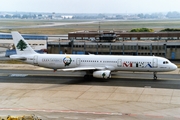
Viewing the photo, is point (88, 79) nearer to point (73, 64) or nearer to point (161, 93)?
point (73, 64)

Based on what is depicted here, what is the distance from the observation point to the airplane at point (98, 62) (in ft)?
174

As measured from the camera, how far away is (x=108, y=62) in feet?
179

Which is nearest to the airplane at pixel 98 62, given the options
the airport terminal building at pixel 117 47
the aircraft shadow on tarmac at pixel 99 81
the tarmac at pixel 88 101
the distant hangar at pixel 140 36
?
the aircraft shadow on tarmac at pixel 99 81

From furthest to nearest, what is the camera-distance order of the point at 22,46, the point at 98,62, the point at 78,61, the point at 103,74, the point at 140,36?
the point at 140,36, the point at 22,46, the point at 78,61, the point at 98,62, the point at 103,74

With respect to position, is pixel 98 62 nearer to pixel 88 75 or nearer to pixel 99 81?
pixel 88 75

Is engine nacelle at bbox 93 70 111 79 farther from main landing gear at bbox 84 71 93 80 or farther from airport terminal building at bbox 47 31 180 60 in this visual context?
airport terminal building at bbox 47 31 180 60

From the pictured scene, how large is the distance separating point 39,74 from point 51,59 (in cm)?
512

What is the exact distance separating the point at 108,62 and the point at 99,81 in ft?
12.7

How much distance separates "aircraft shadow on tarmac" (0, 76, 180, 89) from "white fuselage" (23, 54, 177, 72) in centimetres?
199

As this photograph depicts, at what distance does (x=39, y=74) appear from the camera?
2372 inches

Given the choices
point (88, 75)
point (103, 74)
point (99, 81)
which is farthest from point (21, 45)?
point (103, 74)

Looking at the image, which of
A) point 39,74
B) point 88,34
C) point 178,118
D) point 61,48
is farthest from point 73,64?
point 88,34

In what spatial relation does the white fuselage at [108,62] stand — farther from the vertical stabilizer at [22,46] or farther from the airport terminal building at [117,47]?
the airport terminal building at [117,47]

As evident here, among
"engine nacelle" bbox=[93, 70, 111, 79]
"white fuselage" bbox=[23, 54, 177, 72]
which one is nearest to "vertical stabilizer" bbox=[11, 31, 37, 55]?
"white fuselage" bbox=[23, 54, 177, 72]
